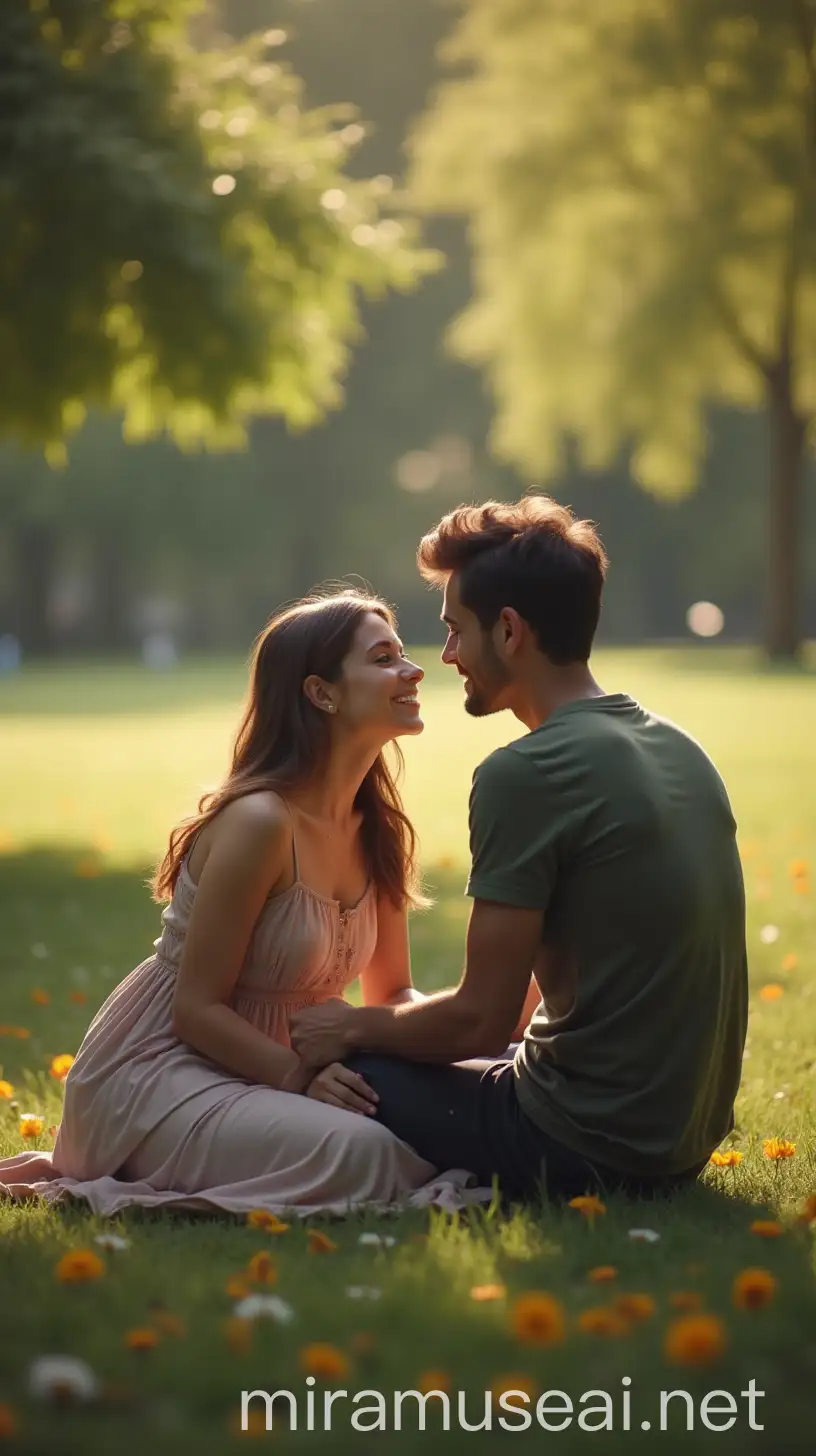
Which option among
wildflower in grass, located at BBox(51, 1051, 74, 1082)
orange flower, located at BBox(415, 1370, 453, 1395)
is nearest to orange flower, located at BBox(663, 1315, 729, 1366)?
orange flower, located at BBox(415, 1370, 453, 1395)

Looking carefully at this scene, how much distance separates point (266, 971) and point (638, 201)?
27127 mm

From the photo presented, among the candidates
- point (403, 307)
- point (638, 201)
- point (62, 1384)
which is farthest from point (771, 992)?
point (403, 307)

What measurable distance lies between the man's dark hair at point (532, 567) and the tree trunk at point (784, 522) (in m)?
26.7

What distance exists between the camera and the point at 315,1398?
2.90 m

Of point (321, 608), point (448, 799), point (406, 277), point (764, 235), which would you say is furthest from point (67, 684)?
point (321, 608)

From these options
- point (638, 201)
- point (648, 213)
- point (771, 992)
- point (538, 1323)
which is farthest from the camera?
point (638, 201)

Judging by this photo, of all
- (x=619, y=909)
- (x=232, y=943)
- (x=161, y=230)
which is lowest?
(x=232, y=943)

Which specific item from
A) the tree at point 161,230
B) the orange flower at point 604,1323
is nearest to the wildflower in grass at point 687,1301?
the orange flower at point 604,1323

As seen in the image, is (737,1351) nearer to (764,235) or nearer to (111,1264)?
(111,1264)

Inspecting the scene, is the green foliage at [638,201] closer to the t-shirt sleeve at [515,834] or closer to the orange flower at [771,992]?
the orange flower at [771,992]

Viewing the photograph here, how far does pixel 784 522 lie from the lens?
99.1 ft

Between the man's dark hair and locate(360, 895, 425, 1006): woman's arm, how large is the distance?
120 cm

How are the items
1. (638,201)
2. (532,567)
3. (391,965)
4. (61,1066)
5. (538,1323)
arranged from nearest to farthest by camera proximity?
1. (538,1323)
2. (532,567)
3. (391,965)
4. (61,1066)
5. (638,201)

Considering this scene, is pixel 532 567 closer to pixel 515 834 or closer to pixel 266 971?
pixel 515 834
